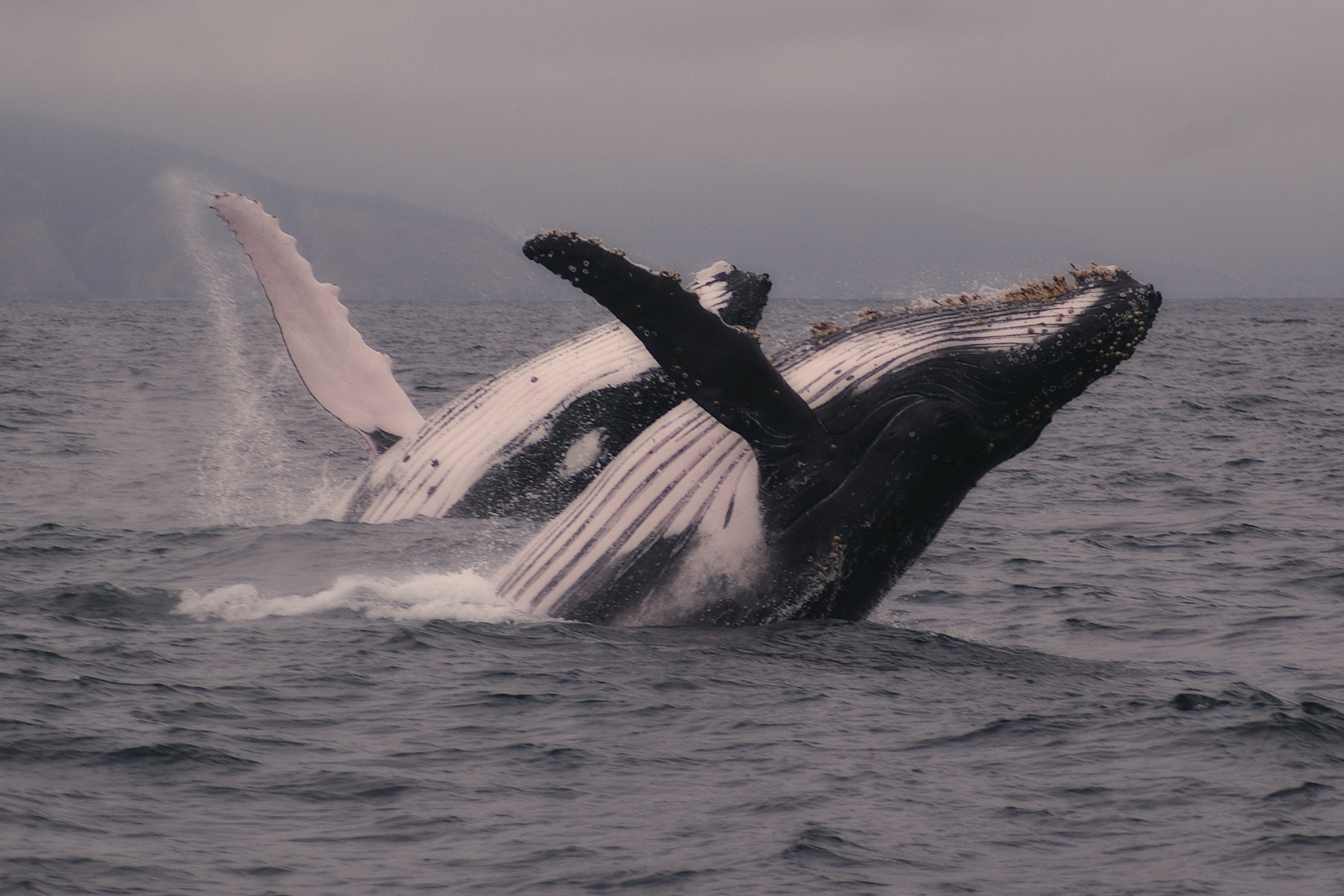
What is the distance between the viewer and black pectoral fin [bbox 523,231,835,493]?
22.5 feet

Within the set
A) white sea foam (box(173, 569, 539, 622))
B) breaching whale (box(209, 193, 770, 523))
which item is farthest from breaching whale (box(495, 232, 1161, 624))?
breaching whale (box(209, 193, 770, 523))

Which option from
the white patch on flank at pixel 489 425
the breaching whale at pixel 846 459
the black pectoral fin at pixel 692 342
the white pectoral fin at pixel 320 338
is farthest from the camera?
the white pectoral fin at pixel 320 338

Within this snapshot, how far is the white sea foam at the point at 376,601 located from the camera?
29.7 ft

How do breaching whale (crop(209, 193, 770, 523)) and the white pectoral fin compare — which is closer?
breaching whale (crop(209, 193, 770, 523))

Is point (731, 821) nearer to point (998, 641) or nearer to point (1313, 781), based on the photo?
point (1313, 781)

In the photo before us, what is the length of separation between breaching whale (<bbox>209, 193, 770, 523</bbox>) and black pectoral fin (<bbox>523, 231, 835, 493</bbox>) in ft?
7.30

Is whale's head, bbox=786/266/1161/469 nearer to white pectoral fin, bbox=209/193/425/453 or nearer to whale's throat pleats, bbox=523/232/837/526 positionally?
whale's throat pleats, bbox=523/232/837/526

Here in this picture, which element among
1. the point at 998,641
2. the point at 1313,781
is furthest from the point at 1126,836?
the point at 998,641

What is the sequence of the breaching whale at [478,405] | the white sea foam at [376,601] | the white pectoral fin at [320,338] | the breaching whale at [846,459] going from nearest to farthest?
1. the breaching whale at [846,459]
2. the white sea foam at [376,601]
3. the breaching whale at [478,405]
4. the white pectoral fin at [320,338]

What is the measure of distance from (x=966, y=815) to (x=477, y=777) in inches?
81.5

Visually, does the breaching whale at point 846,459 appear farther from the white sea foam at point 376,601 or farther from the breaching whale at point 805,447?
the white sea foam at point 376,601

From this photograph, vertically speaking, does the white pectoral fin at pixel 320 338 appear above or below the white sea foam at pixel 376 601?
above

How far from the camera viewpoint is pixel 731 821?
234 inches

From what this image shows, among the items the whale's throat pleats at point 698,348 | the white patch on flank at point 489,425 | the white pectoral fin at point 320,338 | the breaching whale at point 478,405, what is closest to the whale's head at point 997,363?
the whale's throat pleats at point 698,348
